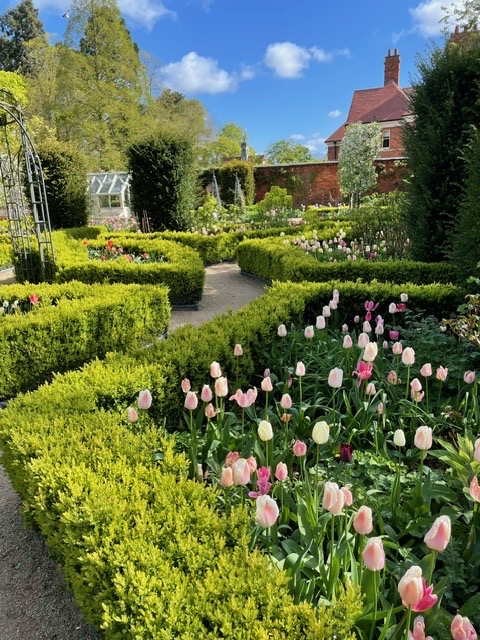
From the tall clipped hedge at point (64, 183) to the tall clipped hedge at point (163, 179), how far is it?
1.52 m

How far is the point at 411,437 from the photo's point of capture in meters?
2.83

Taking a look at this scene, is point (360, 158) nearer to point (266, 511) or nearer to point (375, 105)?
point (266, 511)

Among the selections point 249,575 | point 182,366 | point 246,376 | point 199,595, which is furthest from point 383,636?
point 246,376

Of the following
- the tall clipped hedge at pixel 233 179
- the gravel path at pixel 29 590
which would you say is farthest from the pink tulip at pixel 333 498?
the tall clipped hedge at pixel 233 179

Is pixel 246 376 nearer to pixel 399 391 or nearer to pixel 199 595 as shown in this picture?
pixel 399 391

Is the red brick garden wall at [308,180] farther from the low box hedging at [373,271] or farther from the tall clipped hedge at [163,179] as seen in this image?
the low box hedging at [373,271]

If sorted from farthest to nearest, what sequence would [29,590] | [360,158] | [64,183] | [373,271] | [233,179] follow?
[233,179] → [360,158] → [64,183] → [373,271] → [29,590]

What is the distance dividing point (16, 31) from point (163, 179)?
33.4 m

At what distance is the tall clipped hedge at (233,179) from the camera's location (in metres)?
22.9

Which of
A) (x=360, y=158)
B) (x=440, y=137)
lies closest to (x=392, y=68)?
(x=360, y=158)

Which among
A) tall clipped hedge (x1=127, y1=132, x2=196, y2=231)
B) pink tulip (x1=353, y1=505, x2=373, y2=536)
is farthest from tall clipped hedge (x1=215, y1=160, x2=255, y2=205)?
pink tulip (x1=353, y1=505, x2=373, y2=536)

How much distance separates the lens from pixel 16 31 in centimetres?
3616

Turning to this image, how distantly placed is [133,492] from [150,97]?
31.9 metres

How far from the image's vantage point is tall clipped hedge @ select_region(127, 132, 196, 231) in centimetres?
1312
